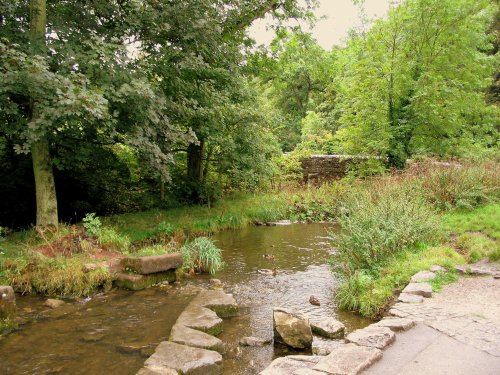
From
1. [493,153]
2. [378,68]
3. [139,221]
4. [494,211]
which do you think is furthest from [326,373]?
[378,68]

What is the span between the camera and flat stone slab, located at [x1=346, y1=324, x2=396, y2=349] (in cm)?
417

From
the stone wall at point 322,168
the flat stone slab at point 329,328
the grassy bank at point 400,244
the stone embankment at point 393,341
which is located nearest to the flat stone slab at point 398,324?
the stone embankment at point 393,341

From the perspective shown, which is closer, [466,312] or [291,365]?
[291,365]

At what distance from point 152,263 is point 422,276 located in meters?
4.65

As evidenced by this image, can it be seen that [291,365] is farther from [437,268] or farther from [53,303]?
[53,303]

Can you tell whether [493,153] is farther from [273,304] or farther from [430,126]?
[273,304]

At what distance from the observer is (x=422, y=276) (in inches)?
246

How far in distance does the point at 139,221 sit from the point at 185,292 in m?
4.88

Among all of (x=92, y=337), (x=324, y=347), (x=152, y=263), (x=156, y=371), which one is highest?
(x=152, y=263)

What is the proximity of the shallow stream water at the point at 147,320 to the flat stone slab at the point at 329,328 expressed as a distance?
0.14 m

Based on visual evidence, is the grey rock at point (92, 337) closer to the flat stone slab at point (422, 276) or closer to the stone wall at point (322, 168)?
the flat stone slab at point (422, 276)

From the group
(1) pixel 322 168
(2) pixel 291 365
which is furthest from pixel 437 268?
(1) pixel 322 168

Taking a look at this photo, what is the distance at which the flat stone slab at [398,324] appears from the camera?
4.57m

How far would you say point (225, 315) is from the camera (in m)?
6.18
